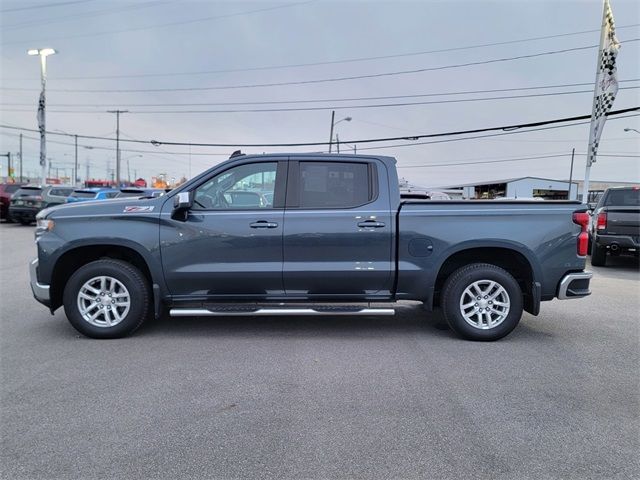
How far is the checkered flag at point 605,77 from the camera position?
14.6m

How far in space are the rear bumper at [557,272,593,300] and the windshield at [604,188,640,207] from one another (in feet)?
23.3

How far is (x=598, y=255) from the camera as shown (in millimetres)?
10938

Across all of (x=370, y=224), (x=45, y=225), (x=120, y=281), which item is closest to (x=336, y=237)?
(x=370, y=224)

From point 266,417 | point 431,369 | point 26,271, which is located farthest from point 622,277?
point 26,271

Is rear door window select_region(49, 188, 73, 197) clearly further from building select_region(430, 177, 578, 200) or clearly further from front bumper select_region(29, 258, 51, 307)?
building select_region(430, 177, 578, 200)

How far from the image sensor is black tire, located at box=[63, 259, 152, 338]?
4938mm

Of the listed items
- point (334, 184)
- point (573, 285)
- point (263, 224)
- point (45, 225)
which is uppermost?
point (334, 184)

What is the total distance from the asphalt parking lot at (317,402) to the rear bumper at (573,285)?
0.55m

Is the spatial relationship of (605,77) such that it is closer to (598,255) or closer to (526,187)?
(598,255)

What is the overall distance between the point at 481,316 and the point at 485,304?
0.14 meters

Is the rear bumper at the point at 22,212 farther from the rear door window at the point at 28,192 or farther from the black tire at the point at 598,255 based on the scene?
the black tire at the point at 598,255

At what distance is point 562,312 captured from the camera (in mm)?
6461

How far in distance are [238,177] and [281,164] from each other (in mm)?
494

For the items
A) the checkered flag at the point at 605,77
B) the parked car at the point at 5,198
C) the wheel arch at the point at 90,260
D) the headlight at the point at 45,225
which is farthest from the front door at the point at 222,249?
the parked car at the point at 5,198
